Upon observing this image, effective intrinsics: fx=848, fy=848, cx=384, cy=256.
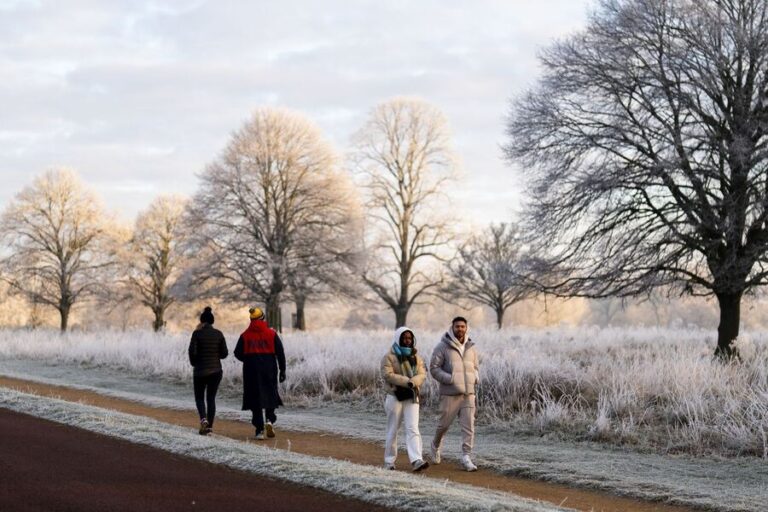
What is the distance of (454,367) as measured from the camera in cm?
1099

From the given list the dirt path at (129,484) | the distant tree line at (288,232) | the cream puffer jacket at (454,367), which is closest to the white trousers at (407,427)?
the cream puffer jacket at (454,367)

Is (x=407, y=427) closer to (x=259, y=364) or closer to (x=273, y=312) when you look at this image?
(x=259, y=364)

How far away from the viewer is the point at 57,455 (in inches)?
411

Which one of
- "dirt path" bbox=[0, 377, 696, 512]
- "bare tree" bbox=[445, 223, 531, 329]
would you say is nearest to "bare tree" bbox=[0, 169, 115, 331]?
"bare tree" bbox=[445, 223, 531, 329]

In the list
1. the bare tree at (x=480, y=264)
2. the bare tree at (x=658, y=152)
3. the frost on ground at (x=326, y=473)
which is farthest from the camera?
the bare tree at (x=480, y=264)

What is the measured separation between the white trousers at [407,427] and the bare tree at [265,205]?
95.6 feet

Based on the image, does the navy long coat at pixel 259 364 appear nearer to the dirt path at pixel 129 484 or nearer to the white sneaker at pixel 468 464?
the dirt path at pixel 129 484

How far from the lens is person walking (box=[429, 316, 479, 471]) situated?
432 inches

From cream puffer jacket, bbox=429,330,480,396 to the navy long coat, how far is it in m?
3.24

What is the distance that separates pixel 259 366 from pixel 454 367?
3789 millimetres

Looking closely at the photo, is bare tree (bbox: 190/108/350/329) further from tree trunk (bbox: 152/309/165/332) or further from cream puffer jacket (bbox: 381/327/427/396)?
cream puffer jacket (bbox: 381/327/427/396)

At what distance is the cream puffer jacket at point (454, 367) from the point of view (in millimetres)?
10969

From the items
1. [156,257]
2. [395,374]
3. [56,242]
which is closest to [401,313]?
[156,257]

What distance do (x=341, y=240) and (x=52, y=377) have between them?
17.3 m
